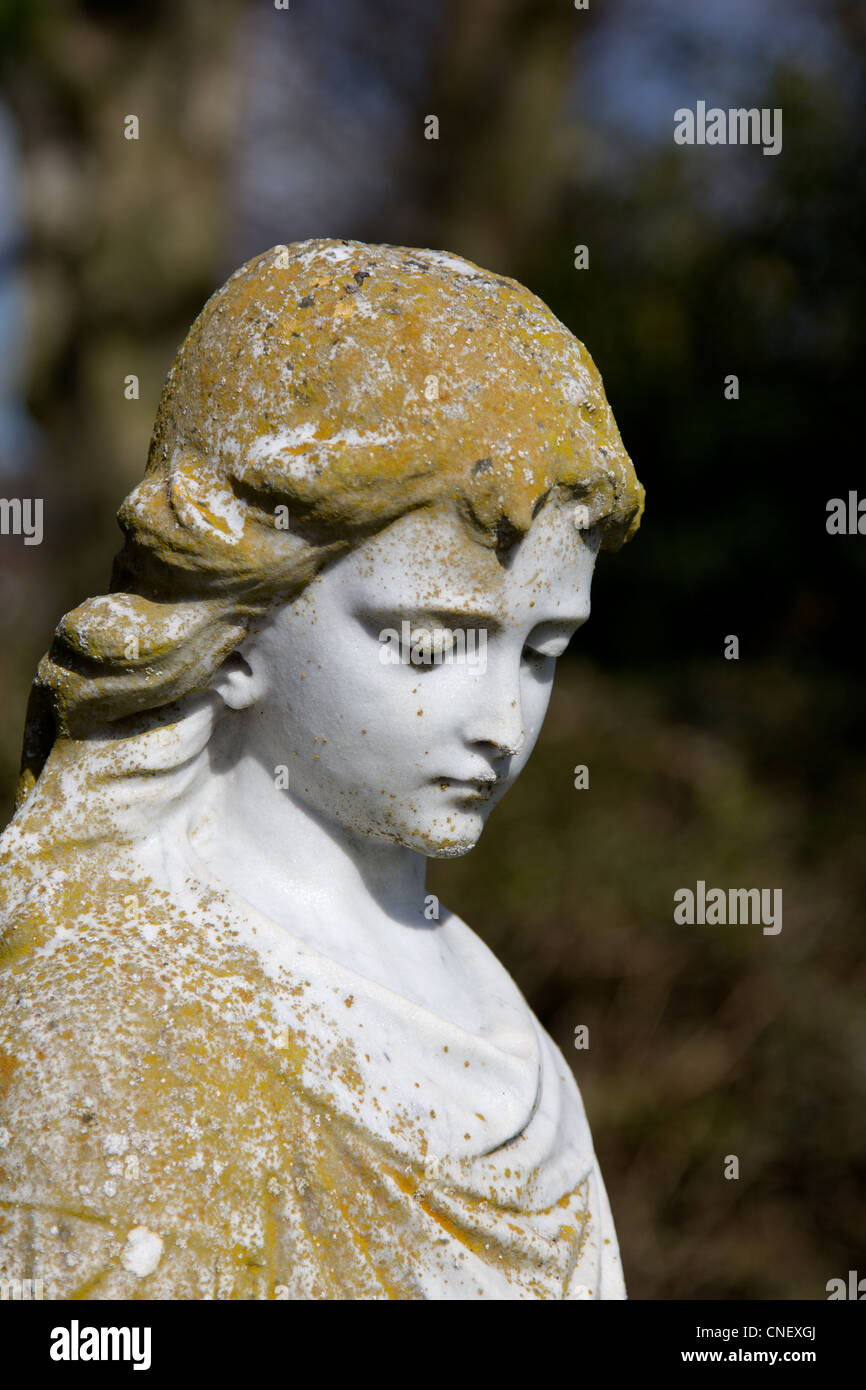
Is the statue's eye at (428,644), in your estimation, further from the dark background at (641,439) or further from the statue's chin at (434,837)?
the dark background at (641,439)

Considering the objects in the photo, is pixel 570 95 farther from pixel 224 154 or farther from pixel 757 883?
pixel 757 883

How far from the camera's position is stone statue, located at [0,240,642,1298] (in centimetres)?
157

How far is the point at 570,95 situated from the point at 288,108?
8.21ft

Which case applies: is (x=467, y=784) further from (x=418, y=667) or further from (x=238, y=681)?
(x=238, y=681)

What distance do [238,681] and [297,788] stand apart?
16cm

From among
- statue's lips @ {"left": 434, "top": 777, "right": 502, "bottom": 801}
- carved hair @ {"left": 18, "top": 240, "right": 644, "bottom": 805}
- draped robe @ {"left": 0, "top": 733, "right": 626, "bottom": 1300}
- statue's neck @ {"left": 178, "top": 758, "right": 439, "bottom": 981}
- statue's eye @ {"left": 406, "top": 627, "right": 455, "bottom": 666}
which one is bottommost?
draped robe @ {"left": 0, "top": 733, "right": 626, "bottom": 1300}

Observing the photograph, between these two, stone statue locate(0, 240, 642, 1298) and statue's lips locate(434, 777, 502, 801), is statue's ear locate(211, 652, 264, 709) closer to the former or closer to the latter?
stone statue locate(0, 240, 642, 1298)

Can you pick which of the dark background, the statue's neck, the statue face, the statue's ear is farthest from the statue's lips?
the dark background

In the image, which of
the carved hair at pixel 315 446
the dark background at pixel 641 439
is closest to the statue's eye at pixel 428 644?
the carved hair at pixel 315 446

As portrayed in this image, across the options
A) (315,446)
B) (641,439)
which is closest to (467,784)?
(315,446)

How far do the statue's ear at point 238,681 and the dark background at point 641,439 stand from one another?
3.11 metres

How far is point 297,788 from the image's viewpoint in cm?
183
